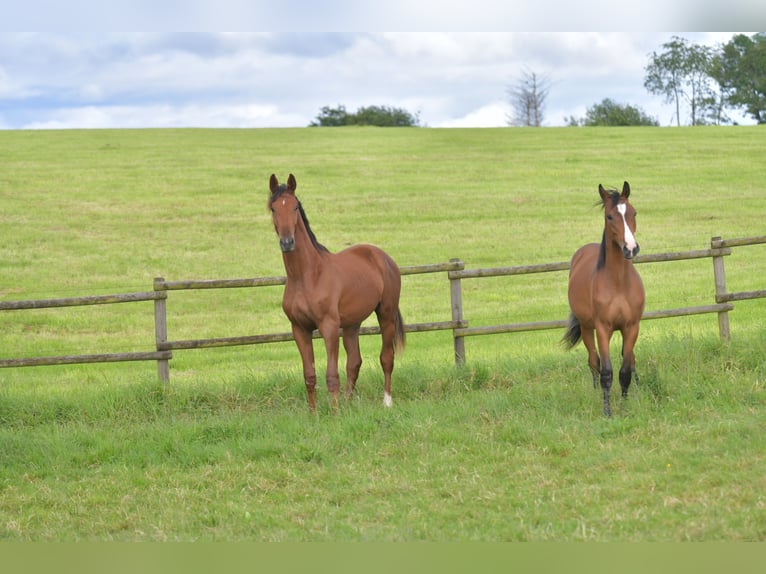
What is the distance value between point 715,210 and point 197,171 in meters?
16.8

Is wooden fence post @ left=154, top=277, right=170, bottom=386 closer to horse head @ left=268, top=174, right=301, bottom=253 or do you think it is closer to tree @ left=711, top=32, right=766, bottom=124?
horse head @ left=268, top=174, right=301, bottom=253

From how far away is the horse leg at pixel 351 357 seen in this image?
8578 mm

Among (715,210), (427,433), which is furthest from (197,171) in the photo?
(427,433)

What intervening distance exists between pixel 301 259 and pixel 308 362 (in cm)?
96

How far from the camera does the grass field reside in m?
5.72

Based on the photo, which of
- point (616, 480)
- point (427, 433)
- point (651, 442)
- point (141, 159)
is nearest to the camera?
point (616, 480)

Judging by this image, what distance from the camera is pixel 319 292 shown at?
812 centimetres

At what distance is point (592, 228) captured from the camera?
21703 mm

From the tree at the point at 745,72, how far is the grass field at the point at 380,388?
99.6ft

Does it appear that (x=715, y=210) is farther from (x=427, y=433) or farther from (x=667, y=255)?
(x=427, y=433)

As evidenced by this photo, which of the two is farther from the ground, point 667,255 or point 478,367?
point 667,255

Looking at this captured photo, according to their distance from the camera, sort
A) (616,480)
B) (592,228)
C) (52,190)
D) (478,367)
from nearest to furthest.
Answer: (616,480) → (478,367) → (592,228) → (52,190)

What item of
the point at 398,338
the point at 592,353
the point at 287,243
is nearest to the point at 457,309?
the point at 398,338

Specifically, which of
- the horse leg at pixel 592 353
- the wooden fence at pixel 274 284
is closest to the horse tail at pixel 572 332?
the horse leg at pixel 592 353
